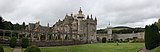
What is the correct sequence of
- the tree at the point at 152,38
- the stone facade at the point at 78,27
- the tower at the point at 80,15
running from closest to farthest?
the tree at the point at 152,38 → the stone facade at the point at 78,27 → the tower at the point at 80,15

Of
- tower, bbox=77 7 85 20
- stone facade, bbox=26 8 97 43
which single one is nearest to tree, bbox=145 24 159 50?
stone facade, bbox=26 8 97 43

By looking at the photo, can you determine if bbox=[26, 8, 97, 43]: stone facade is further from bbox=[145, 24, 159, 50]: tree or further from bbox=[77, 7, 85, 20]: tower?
bbox=[145, 24, 159, 50]: tree

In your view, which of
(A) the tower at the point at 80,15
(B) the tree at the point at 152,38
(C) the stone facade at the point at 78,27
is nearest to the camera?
(B) the tree at the point at 152,38

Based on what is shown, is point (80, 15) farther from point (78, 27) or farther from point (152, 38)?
point (152, 38)

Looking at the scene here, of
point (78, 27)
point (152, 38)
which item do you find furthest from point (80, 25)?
point (152, 38)

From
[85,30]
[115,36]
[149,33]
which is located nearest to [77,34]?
[85,30]

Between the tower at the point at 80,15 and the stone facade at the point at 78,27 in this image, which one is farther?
the tower at the point at 80,15

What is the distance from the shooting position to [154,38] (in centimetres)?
3438

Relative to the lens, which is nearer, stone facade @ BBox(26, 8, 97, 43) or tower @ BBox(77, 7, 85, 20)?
stone facade @ BBox(26, 8, 97, 43)

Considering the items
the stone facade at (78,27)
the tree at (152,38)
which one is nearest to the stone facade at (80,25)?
the stone facade at (78,27)

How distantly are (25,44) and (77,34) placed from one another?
34351 mm

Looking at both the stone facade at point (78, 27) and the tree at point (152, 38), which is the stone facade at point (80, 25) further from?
the tree at point (152, 38)

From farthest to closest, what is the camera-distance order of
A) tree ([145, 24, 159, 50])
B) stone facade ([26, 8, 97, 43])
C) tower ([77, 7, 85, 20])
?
1. tower ([77, 7, 85, 20])
2. stone facade ([26, 8, 97, 43])
3. tree ([145, 24, 159, 50])

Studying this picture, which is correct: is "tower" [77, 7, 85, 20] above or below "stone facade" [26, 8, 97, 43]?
above
